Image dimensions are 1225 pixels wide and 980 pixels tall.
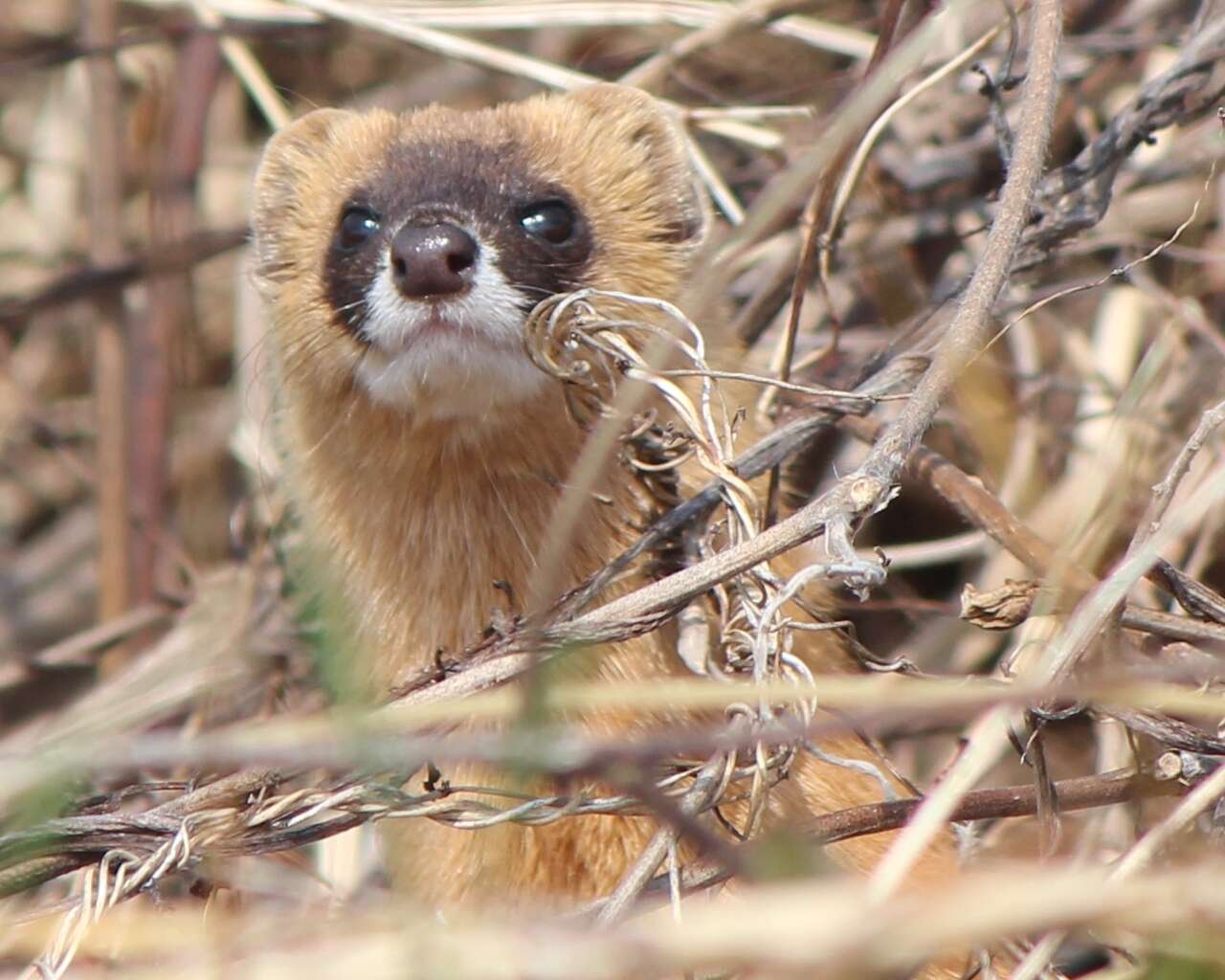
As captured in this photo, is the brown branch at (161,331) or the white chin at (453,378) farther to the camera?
the brown branch at (161,331)

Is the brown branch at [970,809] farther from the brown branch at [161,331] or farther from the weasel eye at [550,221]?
the brown branch at [161,331]

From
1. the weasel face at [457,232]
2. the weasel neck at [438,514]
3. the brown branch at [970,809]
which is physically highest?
the weasel face at [457,232]

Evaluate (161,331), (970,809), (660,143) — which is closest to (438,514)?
(660,143)

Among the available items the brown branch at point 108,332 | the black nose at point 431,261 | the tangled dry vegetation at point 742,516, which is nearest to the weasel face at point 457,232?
the black nose at point 431,261

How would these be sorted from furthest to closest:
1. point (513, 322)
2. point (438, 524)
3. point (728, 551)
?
1. point (438, 524)
2. point (513, 322)
3. point (728, 551)

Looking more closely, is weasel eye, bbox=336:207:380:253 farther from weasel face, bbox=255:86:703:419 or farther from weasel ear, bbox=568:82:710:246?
weasel ear, bbox=568:82:710:246

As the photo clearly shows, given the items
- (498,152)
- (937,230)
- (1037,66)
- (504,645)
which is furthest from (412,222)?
(937,230)

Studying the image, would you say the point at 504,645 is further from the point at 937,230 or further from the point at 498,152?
the point at 937,230
